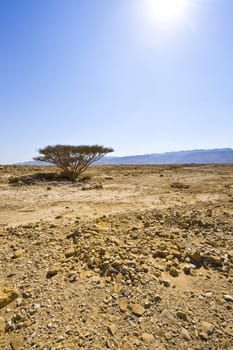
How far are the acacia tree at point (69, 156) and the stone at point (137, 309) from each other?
1247cm

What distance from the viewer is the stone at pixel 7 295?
7.83 ft

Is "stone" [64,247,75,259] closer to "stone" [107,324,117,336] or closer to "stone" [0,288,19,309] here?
"stone" [0,288,19,309]

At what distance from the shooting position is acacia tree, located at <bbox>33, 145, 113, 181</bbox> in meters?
14.8

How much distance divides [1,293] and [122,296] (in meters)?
1.32

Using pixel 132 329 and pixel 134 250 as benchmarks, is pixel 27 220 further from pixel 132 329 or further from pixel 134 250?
pixel 132 329

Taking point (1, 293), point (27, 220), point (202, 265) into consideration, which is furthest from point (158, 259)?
point (27, 220)

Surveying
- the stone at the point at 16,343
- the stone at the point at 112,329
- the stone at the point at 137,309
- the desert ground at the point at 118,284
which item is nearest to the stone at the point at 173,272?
the desert ground at the point at 118,284

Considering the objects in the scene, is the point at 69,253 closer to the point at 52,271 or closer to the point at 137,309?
the point at 52,271

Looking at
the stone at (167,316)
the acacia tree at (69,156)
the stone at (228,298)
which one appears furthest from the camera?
the acacia tree at (69,156)

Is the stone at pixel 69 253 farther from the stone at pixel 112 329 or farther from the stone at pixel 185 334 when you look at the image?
the stone at pixel 185 334

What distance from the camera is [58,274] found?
290 cm

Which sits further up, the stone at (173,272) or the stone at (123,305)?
the stone at (173,272)

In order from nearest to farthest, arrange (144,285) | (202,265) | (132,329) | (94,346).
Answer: (94,346) < (132,329) < (144,285) < (202,265)

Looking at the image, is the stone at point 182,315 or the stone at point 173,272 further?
the stone at point 173,272
